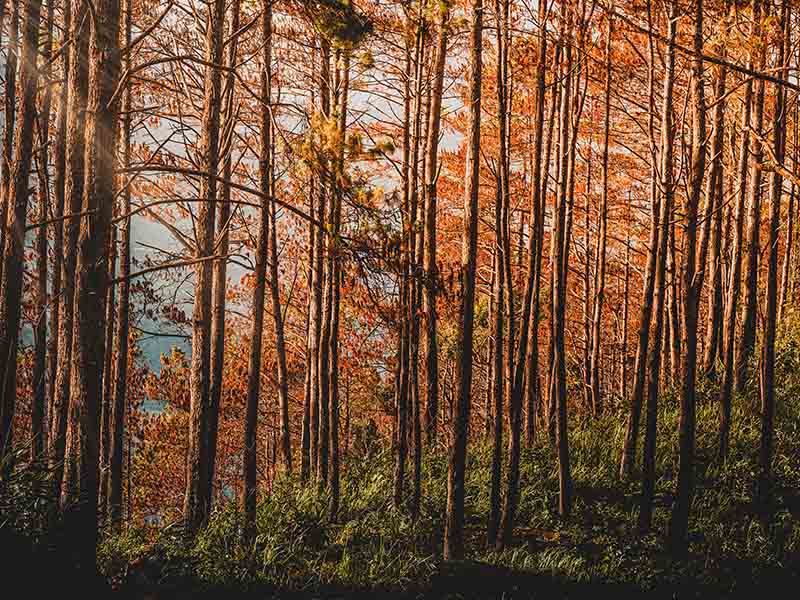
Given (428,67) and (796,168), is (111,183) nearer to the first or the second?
(796,168)

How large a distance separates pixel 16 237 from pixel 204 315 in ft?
7.40

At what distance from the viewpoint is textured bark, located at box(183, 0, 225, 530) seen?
25.4ft

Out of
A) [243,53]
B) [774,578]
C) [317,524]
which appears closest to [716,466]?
[774,578]

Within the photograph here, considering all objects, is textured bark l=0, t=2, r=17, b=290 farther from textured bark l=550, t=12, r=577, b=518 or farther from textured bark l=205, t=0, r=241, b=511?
textured bark l=550, t=12, r=577, b=518

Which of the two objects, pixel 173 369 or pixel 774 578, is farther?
pixel 173 369

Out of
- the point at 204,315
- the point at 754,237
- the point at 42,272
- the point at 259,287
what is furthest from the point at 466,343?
the point at 42,272

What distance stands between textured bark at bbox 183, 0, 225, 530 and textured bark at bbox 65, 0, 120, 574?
2.81 metres

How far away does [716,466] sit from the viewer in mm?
10305

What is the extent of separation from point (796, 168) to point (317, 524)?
700 cm

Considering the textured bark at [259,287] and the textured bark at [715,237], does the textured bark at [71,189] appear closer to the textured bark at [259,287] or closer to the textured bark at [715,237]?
the textured bark at [259,287]

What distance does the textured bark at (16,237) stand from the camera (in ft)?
21.1

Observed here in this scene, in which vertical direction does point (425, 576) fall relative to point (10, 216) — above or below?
below

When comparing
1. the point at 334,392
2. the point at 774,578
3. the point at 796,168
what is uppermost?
the point at 796,168

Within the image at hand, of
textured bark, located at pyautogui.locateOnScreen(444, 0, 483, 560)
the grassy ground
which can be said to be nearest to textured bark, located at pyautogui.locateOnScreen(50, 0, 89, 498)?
the grassy ground
